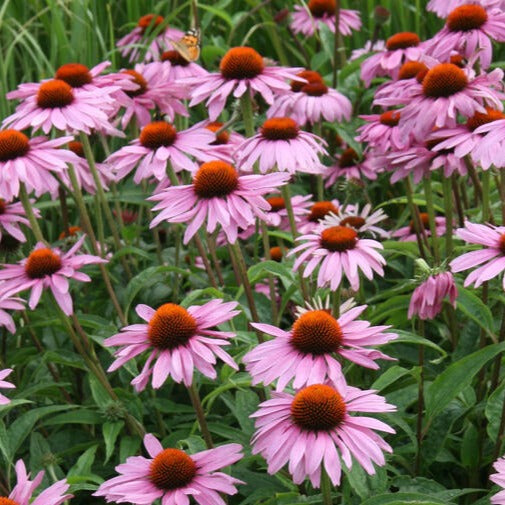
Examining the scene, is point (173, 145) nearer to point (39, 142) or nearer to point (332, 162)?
point (39, 142)

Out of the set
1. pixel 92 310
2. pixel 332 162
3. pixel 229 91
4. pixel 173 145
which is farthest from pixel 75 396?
pixel 332 162

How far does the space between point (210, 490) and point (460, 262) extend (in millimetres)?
531

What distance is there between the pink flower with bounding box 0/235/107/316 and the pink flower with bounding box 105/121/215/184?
0.73ft

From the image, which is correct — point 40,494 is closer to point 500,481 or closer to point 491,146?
point 500,481

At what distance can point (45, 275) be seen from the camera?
6.26 feet

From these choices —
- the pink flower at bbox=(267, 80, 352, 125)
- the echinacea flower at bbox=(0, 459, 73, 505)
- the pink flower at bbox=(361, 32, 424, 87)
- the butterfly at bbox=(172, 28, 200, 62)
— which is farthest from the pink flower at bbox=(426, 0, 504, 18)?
the echinacea flower at bbox=(0, 459, 73, 505)

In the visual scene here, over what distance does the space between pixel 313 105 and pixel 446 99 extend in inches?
28.7

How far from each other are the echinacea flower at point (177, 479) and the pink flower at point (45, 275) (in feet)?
1.66

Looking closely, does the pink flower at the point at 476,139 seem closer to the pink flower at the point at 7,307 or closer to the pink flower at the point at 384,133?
the pink flower at the point at 384,133

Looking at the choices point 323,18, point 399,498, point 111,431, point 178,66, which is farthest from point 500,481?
point 323,18

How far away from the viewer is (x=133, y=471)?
1.42m

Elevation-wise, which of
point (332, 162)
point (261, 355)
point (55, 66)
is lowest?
point (332, 162)

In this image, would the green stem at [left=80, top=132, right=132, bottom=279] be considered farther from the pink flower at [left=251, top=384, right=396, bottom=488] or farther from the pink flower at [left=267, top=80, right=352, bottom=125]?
the pink flower at [left=251, top=384, right=396, bottom=488]

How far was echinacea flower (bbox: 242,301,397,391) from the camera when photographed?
1412 millimetres
